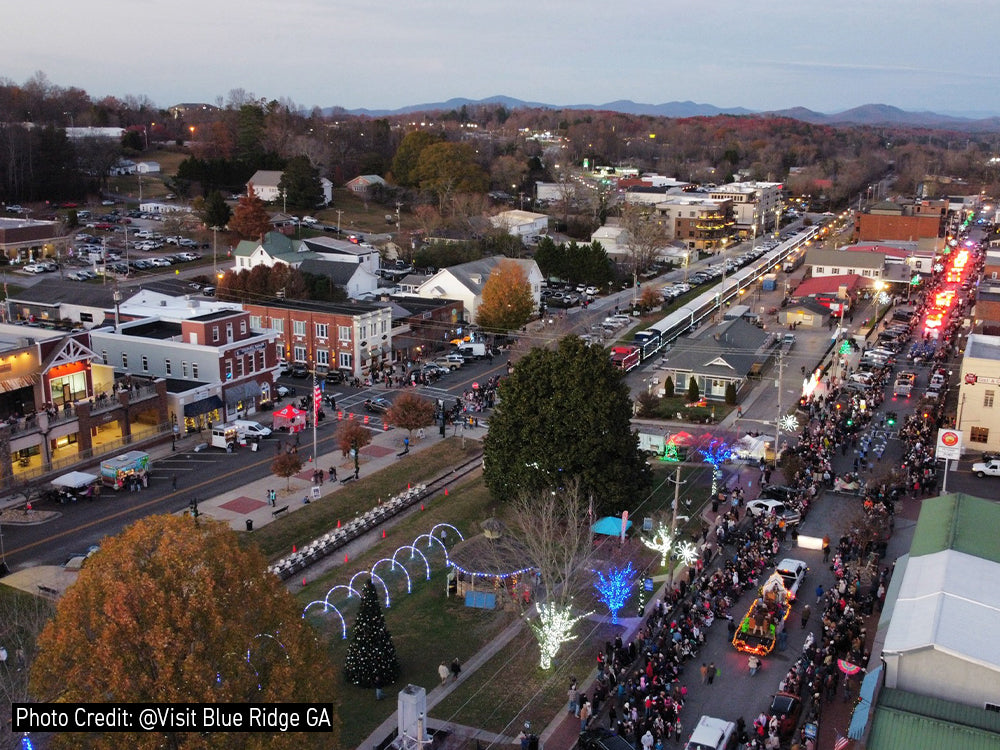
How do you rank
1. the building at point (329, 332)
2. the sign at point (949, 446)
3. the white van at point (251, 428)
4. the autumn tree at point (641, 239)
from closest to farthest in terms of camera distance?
the sign at point (949, 446) → the white van at point (251, 428) → the building at point (329, 332) → the autumn tree at point (641, 239)

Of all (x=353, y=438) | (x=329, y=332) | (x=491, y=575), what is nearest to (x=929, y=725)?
(x=491, y=575)

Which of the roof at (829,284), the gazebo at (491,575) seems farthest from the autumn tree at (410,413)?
the roof at (829,284)

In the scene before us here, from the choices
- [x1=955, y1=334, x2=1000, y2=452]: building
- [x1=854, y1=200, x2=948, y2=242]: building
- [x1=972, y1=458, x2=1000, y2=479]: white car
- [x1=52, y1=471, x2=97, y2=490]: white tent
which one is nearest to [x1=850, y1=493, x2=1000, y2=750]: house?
[x1=972, y1=458, x2=1000, y2=479]: white car

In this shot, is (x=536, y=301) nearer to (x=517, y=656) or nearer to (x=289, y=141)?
(x=517, y=656)

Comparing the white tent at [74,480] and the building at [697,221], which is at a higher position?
the building at [697,221]

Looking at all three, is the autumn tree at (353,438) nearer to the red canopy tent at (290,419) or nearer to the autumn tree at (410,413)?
the autumn tree at (410,413)

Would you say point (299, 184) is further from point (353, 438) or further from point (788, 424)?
point (788, 424)

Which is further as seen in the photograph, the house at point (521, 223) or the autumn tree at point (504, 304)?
the house at point (521, 223)

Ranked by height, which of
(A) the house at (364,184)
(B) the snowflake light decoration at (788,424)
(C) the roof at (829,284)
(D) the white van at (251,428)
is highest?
(A) the house at (364,184)

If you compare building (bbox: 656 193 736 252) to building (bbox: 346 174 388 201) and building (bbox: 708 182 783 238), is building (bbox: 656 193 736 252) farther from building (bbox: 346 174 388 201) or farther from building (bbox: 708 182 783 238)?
building (bbox: 346 174 388 201)

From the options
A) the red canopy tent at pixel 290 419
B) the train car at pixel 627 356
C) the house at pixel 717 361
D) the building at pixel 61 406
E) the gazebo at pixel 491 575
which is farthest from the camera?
the train car at pixel 627 356
